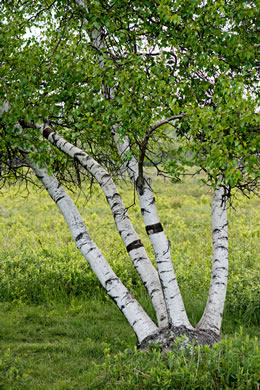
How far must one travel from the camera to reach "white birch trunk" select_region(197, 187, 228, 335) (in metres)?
5.66

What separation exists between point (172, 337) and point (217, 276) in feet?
3.79

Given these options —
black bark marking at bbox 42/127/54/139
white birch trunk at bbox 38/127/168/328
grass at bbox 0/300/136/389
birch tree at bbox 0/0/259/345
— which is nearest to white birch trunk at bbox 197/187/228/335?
birch tree at bbox 0/0/259/345

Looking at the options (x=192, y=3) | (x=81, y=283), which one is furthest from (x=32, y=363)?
(x=192, y=3)

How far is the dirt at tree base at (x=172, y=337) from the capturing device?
523 cm

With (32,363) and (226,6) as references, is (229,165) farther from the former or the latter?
(32,363)

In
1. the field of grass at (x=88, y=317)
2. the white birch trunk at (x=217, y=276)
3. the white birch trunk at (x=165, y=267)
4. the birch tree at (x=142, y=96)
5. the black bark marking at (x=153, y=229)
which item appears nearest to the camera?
the field of grass at (x=88, y=317)

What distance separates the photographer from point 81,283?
9688mm

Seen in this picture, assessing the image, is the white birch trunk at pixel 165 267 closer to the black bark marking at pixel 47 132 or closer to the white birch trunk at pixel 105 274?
the white birch trunk at pixel 105 274

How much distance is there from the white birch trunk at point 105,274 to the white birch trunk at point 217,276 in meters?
0.80

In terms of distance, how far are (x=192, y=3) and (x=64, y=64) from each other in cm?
181

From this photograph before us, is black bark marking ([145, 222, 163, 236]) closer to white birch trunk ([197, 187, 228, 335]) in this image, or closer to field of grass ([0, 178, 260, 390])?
white birch trunk ([197, 187, 228, 335])

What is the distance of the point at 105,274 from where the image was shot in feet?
18.3

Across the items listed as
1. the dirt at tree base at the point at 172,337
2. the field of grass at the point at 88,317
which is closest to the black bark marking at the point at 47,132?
the field of grass at the point at 88,317

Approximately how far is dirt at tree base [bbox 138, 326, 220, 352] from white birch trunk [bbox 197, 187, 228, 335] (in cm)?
22
